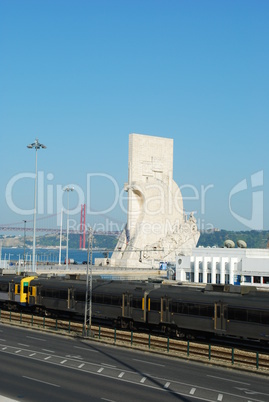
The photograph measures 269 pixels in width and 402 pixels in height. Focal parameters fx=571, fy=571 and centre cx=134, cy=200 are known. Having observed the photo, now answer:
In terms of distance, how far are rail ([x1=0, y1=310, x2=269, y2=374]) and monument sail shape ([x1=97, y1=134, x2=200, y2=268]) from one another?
6882cm

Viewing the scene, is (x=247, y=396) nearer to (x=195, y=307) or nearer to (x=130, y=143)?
(x=195, y=307)

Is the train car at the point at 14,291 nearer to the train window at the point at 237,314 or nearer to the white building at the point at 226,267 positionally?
the train window at the point at 237,314

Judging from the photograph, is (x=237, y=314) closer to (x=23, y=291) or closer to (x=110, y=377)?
(x=110, y=377)

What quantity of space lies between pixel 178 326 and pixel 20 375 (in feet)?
41.7

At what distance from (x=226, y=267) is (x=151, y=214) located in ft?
141

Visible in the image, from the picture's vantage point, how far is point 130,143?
11762 centimetres

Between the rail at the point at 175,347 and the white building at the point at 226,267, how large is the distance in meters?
35.5

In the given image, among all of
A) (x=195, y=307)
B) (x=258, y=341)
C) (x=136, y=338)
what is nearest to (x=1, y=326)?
(x=136, y=338)

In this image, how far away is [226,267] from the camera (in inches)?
2859

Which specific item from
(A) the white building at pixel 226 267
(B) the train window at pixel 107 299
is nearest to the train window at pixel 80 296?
(B) the train window at pixel 107 299

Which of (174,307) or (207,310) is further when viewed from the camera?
(174,307)

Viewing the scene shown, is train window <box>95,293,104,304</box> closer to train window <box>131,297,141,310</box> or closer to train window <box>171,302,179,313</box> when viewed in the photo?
train window <box>131,297,141,310</box>

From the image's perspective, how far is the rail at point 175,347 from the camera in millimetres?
27859

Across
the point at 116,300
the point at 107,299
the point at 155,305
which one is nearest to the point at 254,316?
the point at 155,305
